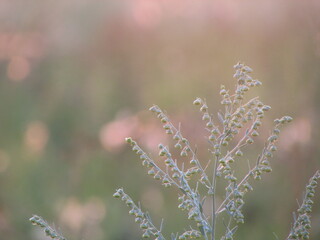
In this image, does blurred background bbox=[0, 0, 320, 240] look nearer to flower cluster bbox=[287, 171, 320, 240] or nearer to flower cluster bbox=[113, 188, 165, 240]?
flower cluster bbox=[287, 171, 320, 240]

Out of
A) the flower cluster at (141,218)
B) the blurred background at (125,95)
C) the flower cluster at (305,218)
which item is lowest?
the flower cluster at (305,218)

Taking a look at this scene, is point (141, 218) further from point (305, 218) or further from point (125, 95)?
point (125, 95)

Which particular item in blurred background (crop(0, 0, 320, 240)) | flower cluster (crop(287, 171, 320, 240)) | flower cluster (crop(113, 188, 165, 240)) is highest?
blurred background (crop(0, 0, 320, 240))

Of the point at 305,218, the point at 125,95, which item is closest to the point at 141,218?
the point at 305,218

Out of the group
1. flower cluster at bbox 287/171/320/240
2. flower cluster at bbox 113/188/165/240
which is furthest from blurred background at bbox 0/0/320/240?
flower cluster at bbox 113/188/165/240

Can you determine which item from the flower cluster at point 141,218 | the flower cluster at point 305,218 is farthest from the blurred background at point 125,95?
the flower cluster at point 141,218

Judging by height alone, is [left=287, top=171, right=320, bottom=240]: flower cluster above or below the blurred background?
below

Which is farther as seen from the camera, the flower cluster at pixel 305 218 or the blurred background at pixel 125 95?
the blurred background at pixel 125 95

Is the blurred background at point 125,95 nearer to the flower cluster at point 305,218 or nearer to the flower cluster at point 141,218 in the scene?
the flower cluster at point 305,218
